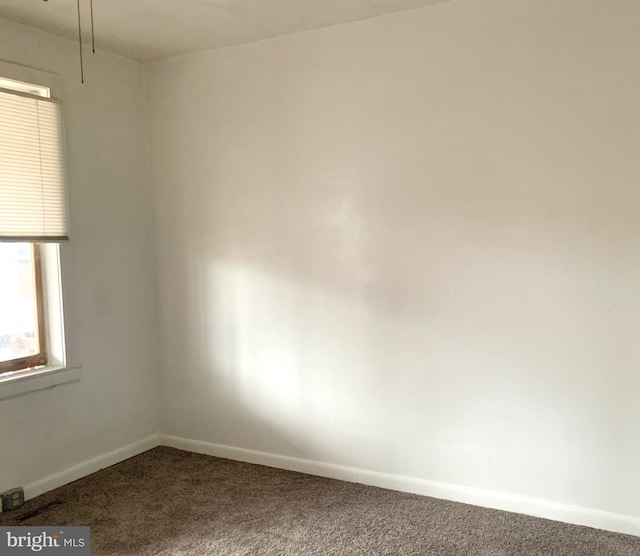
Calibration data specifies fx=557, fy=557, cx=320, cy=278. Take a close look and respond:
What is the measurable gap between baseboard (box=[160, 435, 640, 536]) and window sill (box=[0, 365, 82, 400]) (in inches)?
34.7

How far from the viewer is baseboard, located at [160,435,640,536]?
8.35 feet

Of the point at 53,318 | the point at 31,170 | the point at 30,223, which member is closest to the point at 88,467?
the point at 53,318

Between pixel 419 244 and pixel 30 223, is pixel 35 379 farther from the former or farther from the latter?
pixel 419 244

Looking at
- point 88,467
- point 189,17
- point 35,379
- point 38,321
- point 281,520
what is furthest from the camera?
point 88,467

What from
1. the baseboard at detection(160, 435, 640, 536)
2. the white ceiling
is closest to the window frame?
the baseboard at detection(160, 435, 640, 536)

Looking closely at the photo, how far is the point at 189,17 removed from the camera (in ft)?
9.22

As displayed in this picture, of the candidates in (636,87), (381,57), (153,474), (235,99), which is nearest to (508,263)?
(636,87)

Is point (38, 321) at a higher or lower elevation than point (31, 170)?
lower

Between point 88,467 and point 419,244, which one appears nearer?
point 419,244

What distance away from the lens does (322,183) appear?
3068 millimetres

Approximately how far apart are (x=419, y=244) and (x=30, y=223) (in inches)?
78.5

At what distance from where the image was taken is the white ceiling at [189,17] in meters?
2.65

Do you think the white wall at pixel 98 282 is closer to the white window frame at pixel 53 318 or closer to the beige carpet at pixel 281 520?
the white window frame at pixel 53 318

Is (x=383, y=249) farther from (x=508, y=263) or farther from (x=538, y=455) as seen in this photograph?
(x=538, y=455)
